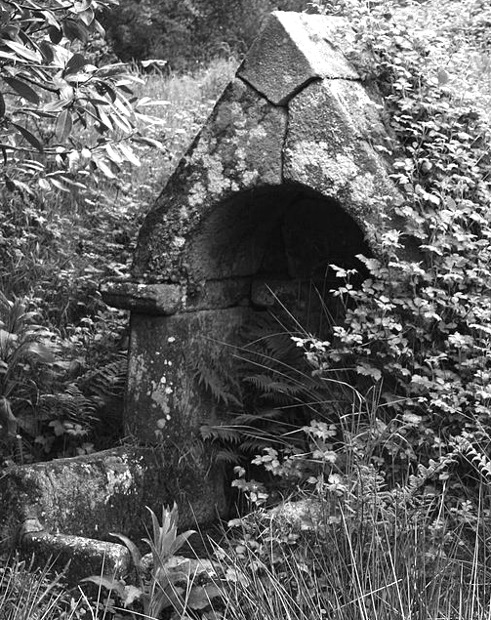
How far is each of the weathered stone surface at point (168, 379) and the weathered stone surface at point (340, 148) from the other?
97 cm

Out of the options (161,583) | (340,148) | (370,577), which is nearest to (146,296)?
(340,148)

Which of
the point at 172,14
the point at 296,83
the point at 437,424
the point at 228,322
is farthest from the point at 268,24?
the point at 172,14

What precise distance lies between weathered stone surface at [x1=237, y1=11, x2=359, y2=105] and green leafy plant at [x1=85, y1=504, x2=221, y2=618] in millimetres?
2038

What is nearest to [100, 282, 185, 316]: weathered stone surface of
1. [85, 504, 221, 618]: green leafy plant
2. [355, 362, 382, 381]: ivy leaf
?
[355, 362, 382, 381]: ivy leaf

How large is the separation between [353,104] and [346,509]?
1.95 meters

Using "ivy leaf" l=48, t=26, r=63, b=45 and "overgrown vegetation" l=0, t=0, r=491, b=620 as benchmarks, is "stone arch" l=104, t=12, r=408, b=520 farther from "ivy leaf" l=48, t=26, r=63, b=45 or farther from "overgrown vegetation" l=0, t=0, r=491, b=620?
"ivy leaf" l=48, t=26, r=63, b=45

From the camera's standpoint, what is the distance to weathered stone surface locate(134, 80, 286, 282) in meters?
4.59

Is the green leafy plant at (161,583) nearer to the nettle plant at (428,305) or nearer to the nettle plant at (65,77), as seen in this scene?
the nettle plant at (428,305)

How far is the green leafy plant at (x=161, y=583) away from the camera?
3.61 metres

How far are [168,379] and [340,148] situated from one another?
1.40 m

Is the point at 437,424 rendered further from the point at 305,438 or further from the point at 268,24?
the point at 268,24

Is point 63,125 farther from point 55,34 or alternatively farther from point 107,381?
point 107,381

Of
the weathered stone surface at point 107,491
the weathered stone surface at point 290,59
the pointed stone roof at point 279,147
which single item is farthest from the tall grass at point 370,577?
the weathered stone surface at point 290,59

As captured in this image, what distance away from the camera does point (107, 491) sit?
4449 millimetres
